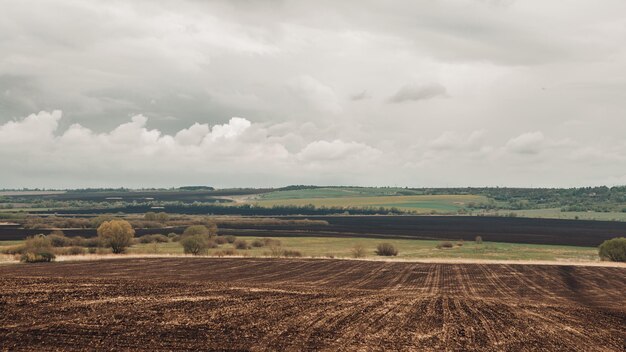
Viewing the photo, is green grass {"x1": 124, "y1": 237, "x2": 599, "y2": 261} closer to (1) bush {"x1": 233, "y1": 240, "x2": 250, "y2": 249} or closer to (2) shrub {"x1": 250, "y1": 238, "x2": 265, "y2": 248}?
(1) bush {"x1": 233, "y1": 240, "x2": 250, "y2": 249}

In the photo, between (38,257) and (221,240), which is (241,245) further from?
(38,257)

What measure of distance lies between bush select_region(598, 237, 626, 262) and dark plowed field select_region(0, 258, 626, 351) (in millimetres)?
39345

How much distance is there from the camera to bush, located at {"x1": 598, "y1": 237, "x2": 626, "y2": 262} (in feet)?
276

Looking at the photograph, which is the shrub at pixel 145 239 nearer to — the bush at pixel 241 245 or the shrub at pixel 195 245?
the bush at pixel 241 245

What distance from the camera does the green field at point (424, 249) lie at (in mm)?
96938

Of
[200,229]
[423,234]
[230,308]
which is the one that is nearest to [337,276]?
[230,308]

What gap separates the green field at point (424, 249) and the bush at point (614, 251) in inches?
256

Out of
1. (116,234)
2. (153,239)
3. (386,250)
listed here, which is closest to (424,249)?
(386,250)

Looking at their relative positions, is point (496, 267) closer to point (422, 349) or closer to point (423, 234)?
point (422, 349)

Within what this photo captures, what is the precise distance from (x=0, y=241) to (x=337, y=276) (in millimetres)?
90220

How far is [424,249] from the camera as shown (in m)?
114

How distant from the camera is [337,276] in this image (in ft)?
177

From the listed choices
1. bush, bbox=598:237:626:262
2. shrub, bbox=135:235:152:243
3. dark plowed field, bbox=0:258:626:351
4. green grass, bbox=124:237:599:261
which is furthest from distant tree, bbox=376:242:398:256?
shrub, bbox=135:235:152:243

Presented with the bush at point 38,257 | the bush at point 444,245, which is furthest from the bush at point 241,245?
the bush at point 38,257
